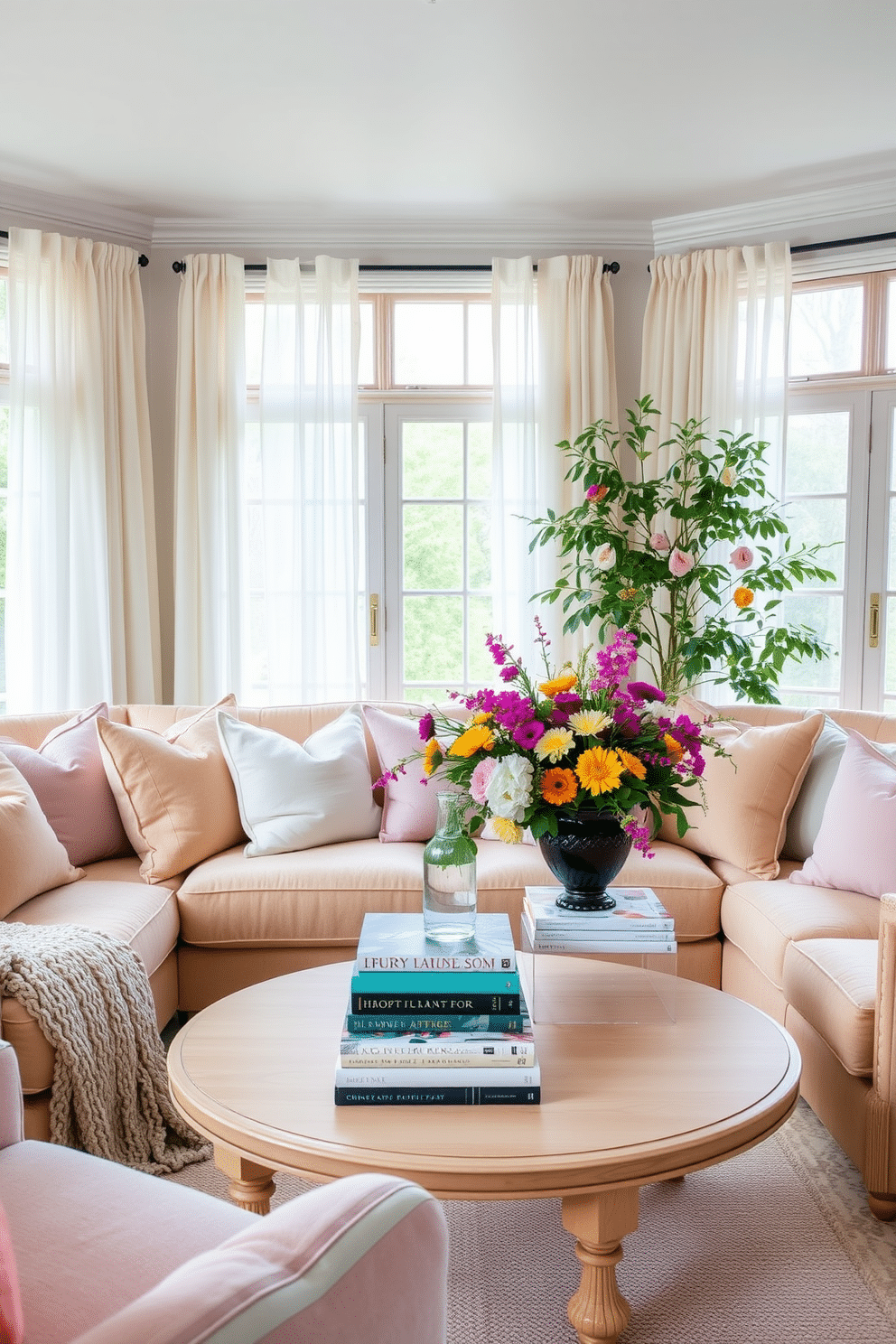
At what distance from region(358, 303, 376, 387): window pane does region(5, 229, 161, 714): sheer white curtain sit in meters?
0.89

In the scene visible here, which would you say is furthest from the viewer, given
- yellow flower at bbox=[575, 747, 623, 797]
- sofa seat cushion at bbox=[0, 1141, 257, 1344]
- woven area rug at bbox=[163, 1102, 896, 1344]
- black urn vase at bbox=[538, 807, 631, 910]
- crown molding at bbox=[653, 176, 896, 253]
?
crown molding at bbox=[653, 176, 896, 253]

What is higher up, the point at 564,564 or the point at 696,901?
the point at 564,564

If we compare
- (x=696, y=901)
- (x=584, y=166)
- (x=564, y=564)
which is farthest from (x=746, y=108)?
(x=696, y=901)

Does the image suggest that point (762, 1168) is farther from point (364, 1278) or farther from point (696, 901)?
point (364, 1278)

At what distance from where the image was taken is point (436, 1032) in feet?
5.48

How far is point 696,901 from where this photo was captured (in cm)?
284

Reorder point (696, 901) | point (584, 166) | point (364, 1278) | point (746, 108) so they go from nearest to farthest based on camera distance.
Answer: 1. point (364, 1278)
2. point (696, 901)
3. point (746, 108)
4. point (584, 166)

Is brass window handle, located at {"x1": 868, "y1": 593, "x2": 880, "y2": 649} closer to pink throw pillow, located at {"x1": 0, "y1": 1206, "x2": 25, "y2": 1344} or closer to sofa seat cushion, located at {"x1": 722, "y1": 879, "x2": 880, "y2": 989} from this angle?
sofa seat cushion, located at {"x1": 722, "y1": 879, "x2": 880, "y2": 989}

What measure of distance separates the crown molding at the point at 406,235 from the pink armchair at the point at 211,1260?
3.68 metres

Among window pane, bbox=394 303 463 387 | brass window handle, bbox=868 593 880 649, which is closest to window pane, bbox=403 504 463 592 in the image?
window pane, bbox=394 303 463 387

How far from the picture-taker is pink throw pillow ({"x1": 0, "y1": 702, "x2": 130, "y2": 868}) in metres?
2.85

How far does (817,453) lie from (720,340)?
23.3 inches

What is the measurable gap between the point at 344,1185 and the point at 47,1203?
2.05 feet

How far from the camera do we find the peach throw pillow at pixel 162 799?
2910mm
